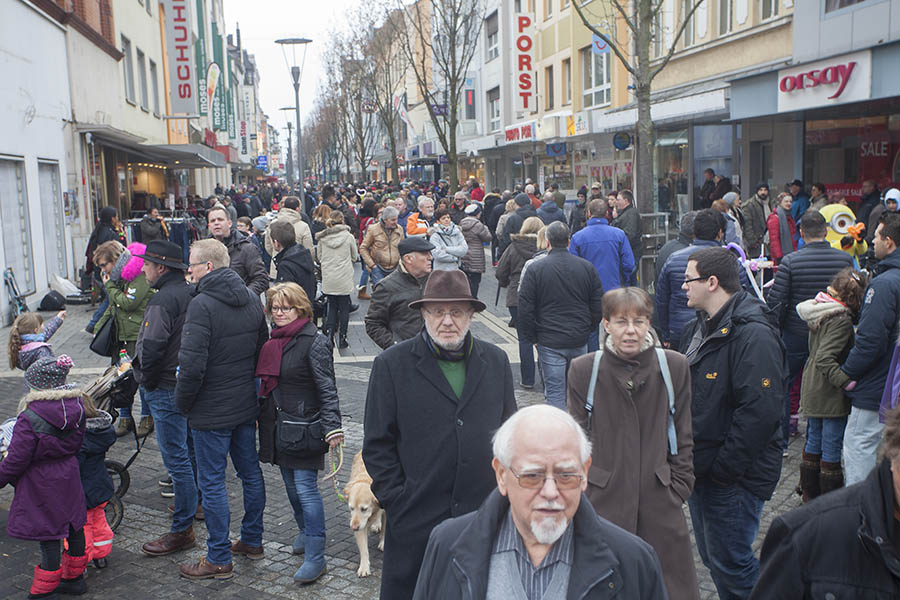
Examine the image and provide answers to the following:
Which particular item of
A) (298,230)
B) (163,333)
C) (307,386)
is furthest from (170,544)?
(298,230)

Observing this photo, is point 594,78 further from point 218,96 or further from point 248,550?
point 218,96

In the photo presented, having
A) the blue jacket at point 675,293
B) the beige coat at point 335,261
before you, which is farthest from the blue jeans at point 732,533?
the beige coat at point 335,261

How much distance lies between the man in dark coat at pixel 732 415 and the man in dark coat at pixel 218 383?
263cm

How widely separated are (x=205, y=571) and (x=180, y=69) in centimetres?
2727

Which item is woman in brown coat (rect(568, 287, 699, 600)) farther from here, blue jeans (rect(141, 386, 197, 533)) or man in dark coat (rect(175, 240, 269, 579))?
blue jeans (rect(141, 386, 197, 533))

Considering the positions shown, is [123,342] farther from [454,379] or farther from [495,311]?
[495,311]

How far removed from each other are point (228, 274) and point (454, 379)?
A: 2.01 meters

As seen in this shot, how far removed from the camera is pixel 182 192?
37.3 m

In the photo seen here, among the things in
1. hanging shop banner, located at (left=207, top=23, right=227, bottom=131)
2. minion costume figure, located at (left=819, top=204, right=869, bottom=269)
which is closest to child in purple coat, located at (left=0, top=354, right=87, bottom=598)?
minion costume figure, located at (left=819, top=204, right=869, bottom=269)

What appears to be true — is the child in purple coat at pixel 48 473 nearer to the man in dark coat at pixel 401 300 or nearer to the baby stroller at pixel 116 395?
the baby stroller at pixel 116 395

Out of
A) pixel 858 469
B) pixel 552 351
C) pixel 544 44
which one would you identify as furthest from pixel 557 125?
pixel 858 469

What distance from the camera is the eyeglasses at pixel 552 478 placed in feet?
7.11

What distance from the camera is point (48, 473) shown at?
4.91 m

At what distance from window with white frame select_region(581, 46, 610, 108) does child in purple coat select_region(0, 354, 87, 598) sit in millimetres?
23667
